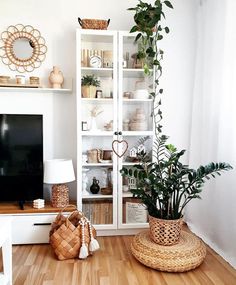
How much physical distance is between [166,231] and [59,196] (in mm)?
1083

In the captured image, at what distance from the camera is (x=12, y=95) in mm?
2844

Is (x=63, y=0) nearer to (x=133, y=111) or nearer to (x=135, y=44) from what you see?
(x=135, y=44)

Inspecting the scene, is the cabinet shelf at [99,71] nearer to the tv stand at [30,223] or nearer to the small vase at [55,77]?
the small vase at [55,77]

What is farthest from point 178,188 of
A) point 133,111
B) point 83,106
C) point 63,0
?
point 63,0

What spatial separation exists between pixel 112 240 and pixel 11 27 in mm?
2433

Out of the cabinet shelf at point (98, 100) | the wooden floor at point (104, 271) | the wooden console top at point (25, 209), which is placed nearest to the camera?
the wooden floor at point (104, 271)

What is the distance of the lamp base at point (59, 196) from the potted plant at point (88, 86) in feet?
3.09

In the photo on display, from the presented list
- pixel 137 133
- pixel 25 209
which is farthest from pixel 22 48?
pixel 25 209

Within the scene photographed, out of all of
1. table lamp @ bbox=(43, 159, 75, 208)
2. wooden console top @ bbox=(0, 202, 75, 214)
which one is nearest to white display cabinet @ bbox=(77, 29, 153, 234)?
table lamp @ bbox=(43, 159, 75, 208)

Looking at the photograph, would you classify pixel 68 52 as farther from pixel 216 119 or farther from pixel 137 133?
pixel 216 119

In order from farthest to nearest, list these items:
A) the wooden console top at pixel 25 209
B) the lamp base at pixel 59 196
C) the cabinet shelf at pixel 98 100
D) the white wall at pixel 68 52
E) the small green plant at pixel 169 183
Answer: the white wall at pixel 68 52 < the cabinet shelf at pixel 98 100 < the lamp base at pixel 59 196 < the wooden console top at pixel 25 209 < the small green plant at pixel 169 183

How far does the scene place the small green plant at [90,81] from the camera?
2705mm

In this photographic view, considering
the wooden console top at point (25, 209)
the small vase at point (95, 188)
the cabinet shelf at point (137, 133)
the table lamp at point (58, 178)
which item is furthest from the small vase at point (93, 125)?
the wooden console top at point (25, 209)

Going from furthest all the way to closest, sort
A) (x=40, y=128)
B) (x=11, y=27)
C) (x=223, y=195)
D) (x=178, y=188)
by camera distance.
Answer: (x=11, y=27) < (x=40, y=128) < (x=223, y=195) < (x=178, y=188)
